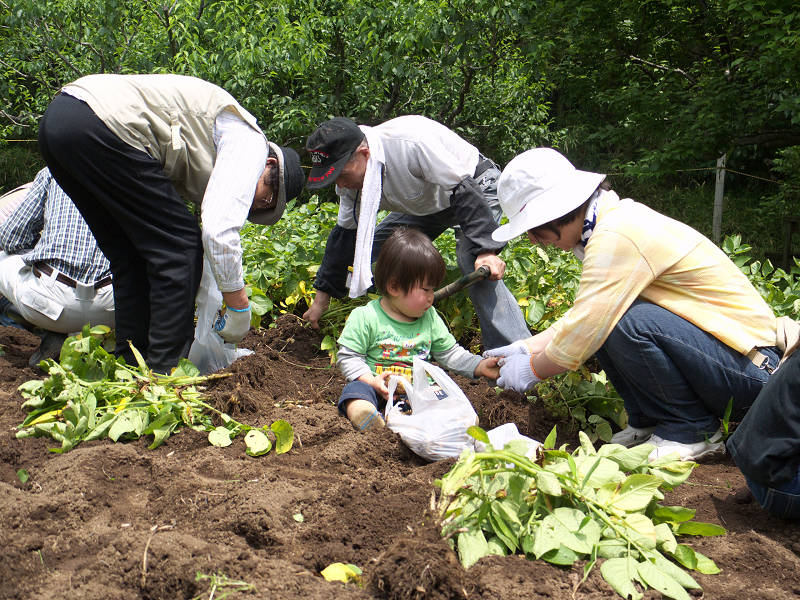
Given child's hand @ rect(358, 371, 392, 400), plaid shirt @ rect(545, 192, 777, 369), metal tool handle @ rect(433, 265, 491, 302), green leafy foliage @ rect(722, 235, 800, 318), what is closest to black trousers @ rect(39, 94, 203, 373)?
child's hand @ rect(358, 371, 392, 400)

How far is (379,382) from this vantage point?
287 centimetres

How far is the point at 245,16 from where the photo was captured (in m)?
6.70

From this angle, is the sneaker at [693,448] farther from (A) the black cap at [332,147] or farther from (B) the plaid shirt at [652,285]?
(A) the black cap at [332,147]

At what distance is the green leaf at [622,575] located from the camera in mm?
1645

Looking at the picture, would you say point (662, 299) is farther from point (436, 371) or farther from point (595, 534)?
point (595, 534)

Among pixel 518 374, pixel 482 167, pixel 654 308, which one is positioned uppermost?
pixel 482 167

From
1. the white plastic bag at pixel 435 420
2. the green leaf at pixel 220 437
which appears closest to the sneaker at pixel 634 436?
the white plastic bag at pixel 435 420

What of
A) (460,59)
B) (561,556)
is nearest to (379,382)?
(561,556)

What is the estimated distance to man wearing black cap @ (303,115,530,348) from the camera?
10.7 ft

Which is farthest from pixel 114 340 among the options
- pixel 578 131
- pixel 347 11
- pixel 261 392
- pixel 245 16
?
pixel 578 131

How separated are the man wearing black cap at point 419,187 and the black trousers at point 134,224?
0.64 meters

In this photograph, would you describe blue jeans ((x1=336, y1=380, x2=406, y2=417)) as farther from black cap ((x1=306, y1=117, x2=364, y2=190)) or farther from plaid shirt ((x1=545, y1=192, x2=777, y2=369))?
black cap ((x1=306, y1=117, x2=364, y2=190))

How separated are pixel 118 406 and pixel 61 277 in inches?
48.5

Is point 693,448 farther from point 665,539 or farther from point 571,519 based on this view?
point 571,519
